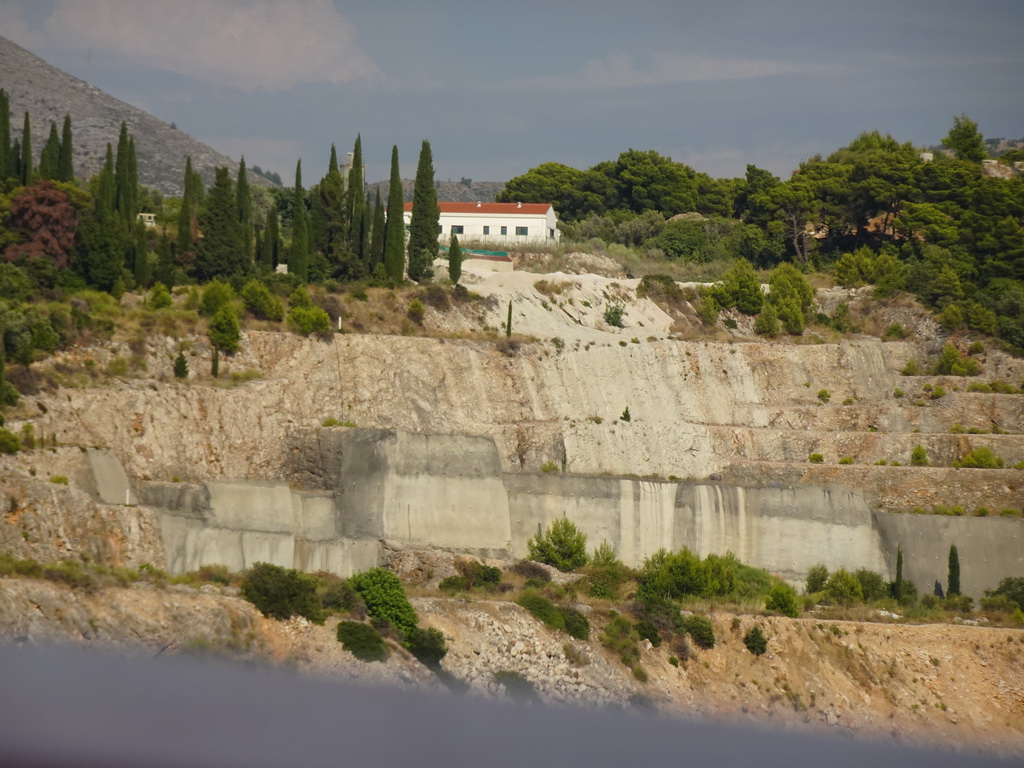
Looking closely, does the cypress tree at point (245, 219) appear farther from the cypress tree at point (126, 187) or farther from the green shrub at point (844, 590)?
the green shrub at point (844, 590)

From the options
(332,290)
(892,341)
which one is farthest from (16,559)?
(892,341)

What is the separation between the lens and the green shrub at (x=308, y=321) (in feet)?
164

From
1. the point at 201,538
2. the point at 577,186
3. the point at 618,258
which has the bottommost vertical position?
the point at 201,538

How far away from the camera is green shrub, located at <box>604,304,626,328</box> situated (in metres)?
64.0

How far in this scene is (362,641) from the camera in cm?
3425

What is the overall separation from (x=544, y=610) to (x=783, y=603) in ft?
26.6

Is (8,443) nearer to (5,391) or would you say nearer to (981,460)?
(5,391)

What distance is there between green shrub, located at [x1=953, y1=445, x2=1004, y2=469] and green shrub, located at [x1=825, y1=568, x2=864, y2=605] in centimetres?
864

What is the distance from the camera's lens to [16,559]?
3184cm

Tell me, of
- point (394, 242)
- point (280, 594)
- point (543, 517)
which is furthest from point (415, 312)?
point (280, 594)

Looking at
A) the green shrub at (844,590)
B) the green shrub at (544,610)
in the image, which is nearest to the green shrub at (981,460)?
the green shrub at (844,590)

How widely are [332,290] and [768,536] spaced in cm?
1814

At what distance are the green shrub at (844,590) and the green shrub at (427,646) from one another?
15168 millimetres

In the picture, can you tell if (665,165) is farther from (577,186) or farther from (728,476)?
(728,476)
